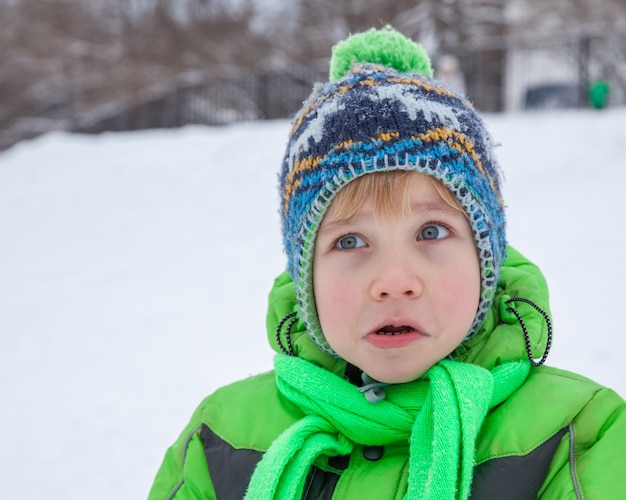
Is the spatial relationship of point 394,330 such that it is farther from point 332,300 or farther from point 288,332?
point 288,332

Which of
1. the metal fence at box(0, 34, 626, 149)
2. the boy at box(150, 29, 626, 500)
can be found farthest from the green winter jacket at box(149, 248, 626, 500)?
the metal fence at box(0, 34, 626, 149)

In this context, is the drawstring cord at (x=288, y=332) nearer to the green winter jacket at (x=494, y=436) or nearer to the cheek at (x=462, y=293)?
the green winter jacket at (x=494, y=436)

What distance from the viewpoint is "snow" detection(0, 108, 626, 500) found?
10.4ft

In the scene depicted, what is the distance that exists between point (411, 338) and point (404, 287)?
113 mm

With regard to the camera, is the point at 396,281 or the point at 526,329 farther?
the point at 526,329

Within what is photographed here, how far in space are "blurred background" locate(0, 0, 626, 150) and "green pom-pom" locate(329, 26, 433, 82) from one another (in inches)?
494

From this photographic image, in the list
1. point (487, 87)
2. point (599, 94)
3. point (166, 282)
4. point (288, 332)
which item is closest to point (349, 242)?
point (288, 332)

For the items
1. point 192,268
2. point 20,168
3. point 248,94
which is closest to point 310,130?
point 192,268

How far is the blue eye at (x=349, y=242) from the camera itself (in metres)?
1.54

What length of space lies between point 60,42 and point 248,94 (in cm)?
1374

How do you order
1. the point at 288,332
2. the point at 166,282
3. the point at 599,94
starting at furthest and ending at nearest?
the point at 599,94
the point at 166,282
the point at 288,332

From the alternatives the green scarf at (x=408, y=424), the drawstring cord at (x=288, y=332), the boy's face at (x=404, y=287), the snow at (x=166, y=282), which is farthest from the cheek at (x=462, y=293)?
the snow at (x=166, y=282)

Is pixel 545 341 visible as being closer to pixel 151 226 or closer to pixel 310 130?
pixel 310 130

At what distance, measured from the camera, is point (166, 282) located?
5.47 meters
